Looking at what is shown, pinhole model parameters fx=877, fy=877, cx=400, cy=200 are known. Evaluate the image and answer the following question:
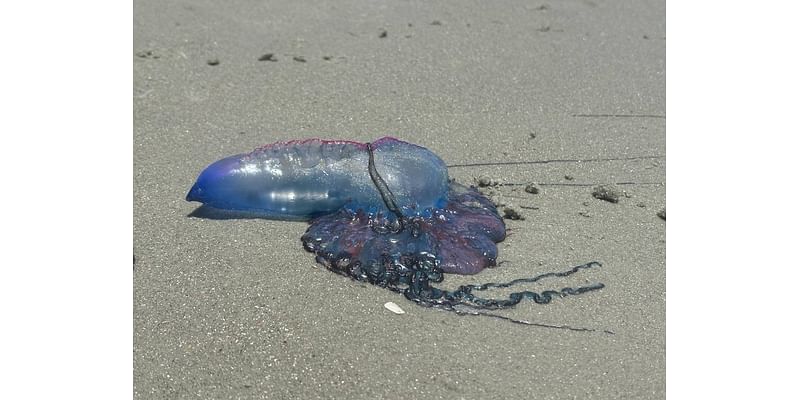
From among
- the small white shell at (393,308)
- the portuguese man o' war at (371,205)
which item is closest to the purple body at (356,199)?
the portuguese man o' war at (371,205)

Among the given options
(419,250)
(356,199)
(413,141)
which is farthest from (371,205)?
(413,141)

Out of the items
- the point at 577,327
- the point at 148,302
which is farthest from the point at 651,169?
the point at 148,302

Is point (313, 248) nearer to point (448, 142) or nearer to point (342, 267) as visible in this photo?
point (342, 267)

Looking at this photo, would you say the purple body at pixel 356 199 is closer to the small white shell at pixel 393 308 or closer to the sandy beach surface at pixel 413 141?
the sandy beach surface at pixel 413 141

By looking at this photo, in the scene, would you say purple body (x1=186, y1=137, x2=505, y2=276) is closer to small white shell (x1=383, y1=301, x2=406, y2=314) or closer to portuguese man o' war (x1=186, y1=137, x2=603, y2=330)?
portuguese man o' war (x1=186, y1=137, x2=603, y2=330)

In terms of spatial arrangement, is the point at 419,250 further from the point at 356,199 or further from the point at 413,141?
the point at 413,141
